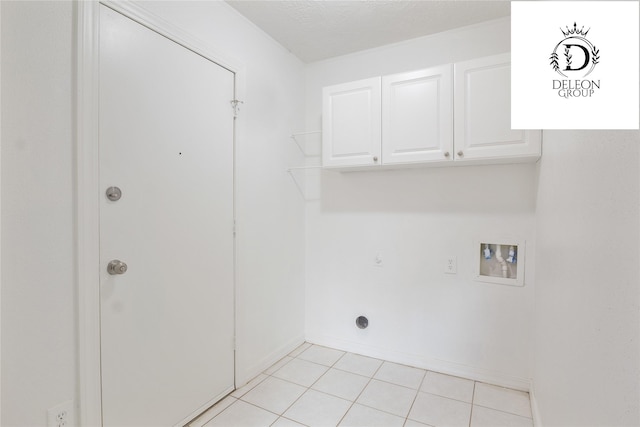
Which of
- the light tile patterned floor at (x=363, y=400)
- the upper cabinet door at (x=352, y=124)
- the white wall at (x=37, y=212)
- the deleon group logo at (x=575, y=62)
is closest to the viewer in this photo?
the deleon group logo at (x=575, y=62)

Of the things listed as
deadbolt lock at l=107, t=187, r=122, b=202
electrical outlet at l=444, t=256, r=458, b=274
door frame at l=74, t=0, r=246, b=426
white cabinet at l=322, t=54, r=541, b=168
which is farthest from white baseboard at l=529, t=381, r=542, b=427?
deadbolt lock at l=107, t=187, r=122, b=202

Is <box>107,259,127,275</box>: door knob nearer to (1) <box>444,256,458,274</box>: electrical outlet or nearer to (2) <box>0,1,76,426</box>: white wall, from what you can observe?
(2) <box>0,1,76,426</box>: white wall

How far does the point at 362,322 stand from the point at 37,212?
7.20 ft

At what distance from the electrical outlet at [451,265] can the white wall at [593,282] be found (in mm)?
784

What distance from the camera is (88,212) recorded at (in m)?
1.25

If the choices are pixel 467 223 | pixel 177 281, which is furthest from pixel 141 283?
pixel 467 223

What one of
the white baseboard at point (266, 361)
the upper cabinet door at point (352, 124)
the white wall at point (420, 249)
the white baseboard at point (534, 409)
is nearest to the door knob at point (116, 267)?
the white baseboard at point (266, 361)

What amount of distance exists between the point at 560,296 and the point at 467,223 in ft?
3.33

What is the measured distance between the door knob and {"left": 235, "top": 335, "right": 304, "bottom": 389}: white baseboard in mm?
1112

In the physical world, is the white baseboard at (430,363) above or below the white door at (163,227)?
below

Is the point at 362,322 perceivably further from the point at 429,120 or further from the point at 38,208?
the point at 38,208

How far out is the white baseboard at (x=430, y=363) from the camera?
2.07 metres

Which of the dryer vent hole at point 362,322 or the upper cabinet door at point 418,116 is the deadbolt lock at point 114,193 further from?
the dryer vent hole at point 362,322

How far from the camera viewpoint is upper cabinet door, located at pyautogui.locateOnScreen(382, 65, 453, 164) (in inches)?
77.2
